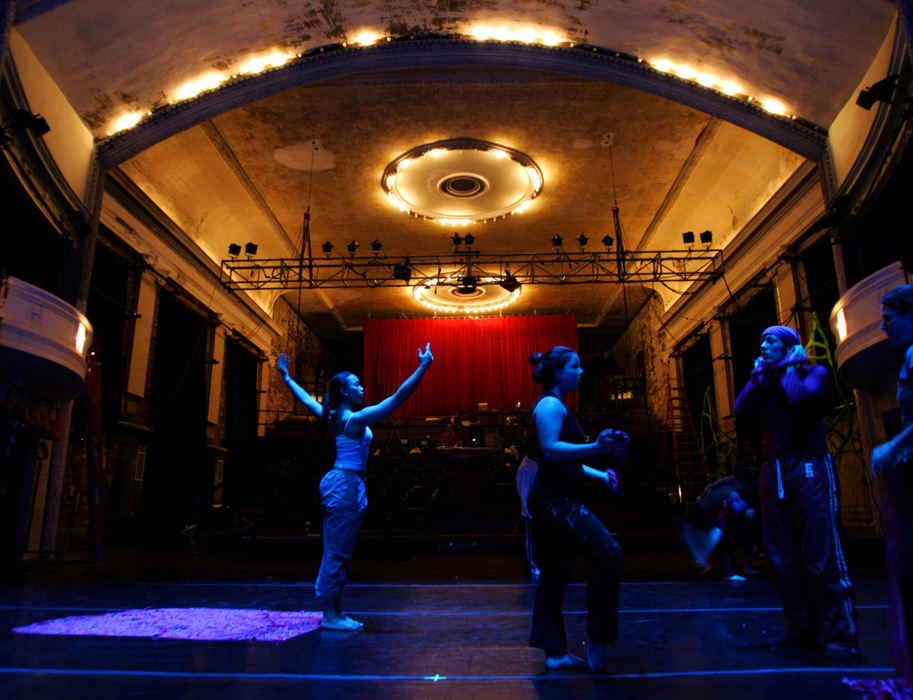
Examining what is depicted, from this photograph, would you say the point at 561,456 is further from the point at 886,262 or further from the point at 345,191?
the point at 345,191

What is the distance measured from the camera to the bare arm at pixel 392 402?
3205 millimetres

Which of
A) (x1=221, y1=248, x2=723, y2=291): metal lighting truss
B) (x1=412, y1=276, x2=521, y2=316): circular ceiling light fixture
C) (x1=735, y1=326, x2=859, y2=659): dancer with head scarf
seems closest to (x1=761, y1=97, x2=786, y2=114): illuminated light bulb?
(x1=221, y1=248, x2=723, y2=291): metal lighting truss

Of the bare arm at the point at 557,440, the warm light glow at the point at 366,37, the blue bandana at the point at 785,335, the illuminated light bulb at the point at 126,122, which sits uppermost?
the warm light glow at the point at 366,37

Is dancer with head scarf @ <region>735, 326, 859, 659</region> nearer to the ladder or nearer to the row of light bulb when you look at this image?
the row of light bulb

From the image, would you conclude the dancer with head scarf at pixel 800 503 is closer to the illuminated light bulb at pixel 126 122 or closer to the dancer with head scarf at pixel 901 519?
the dancer with head scarf at pixel 901 519

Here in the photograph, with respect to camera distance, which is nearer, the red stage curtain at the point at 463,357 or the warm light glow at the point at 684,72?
the warm light glow at the point at 684,72

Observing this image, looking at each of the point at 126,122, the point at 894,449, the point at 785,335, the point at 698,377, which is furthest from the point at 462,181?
the point at 894,449

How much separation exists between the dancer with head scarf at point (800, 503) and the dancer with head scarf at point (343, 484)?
5.63ft

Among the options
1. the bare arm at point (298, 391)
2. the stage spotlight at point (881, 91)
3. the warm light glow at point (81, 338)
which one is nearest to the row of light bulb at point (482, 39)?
the stage spotlight at point (881, 91)

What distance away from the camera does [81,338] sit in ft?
25.0

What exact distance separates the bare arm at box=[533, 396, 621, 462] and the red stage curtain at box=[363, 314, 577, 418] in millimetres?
17829

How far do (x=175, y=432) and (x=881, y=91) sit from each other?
12162mm

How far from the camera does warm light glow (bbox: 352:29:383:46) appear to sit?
8.34 meters

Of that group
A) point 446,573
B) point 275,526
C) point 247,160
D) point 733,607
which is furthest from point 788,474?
point 247,160
